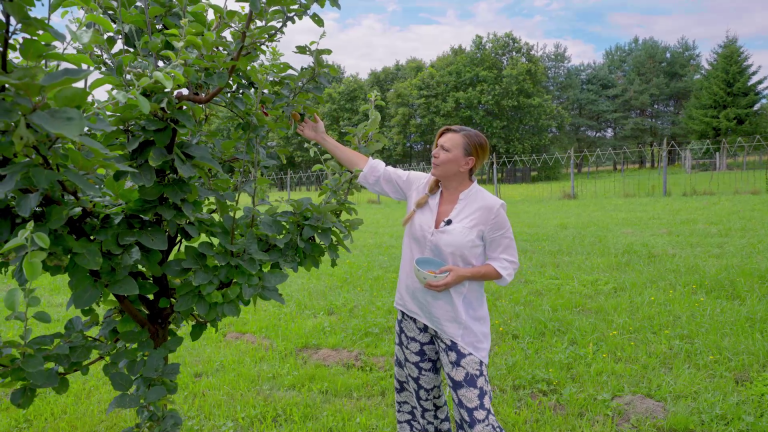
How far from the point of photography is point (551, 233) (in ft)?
32.9

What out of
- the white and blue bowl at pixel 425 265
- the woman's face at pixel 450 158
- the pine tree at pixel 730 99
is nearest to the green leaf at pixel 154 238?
the white and blue bowl at pixel 425 265

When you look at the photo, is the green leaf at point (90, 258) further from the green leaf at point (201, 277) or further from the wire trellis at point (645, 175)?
the wire trellis at point (645, 175)

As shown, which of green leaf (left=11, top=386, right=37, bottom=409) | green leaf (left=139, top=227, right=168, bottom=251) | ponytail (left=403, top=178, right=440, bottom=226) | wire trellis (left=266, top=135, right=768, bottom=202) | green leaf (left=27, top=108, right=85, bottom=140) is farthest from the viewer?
wire trellis (left=266, top=135, right=768, bottom=202)

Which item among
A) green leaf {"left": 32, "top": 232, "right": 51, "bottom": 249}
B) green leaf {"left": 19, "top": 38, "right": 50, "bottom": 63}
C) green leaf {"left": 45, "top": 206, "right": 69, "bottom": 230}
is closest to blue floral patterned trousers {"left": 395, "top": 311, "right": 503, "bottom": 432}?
green leaf {"left": 45, "top": 206, "right": 69, "bottom": 230}

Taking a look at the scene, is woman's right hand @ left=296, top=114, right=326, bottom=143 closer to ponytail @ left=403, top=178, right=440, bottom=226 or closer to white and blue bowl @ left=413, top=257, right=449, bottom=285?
ponytail @ left=403, top=178, right=440, bottom=226

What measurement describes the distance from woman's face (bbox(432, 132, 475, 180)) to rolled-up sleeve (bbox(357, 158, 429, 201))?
0.12 metres

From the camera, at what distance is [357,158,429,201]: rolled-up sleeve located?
2.49m

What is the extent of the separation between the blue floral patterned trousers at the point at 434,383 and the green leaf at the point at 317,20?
1.54 metres

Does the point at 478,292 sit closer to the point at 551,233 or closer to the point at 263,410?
the point at 263,410

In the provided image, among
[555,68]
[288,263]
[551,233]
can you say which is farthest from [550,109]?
[288,263]

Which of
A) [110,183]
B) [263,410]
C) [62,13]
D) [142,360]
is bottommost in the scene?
[263,410]

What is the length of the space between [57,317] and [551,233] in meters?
8.45

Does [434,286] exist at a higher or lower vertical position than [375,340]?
higher

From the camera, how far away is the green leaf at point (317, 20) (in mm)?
1620
